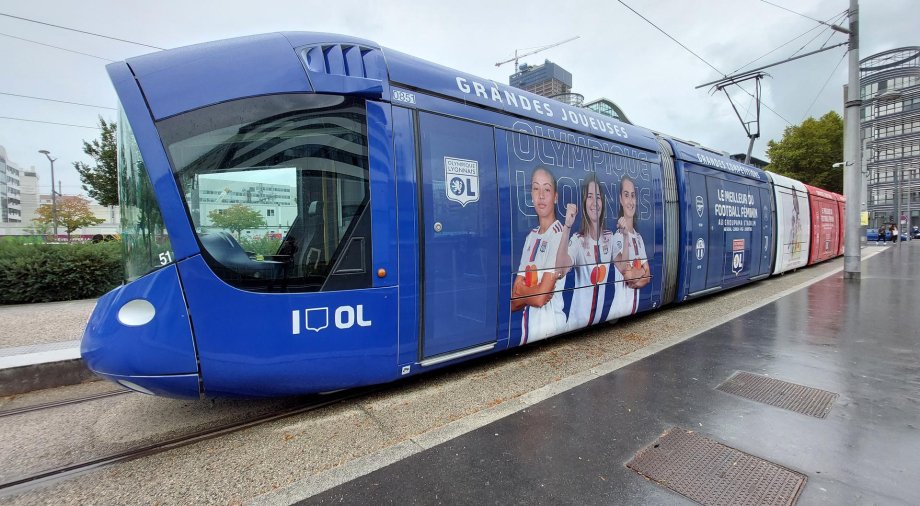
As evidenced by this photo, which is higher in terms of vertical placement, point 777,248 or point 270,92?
point 270,92

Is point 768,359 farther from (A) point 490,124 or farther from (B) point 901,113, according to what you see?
(B) point 901,113

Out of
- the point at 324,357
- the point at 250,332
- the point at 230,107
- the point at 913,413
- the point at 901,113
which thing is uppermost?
the point at 901,113

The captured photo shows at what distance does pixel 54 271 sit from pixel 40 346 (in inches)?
154

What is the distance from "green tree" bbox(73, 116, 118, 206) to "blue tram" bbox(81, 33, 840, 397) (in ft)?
48.3

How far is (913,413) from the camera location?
11.5 feet

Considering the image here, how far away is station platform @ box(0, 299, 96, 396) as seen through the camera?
4.21 meters

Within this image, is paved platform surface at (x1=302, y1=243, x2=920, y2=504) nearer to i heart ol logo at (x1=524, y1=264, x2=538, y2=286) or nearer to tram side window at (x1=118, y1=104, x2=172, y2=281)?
i heart ol logo at (x1=524, y1=264, x2=538, y2=286)

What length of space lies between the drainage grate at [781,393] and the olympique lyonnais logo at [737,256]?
20.2ft

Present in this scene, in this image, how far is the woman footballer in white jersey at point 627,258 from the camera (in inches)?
238

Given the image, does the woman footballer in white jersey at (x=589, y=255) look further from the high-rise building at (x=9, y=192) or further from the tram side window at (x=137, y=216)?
the high-rise building at (x=9, y=192)

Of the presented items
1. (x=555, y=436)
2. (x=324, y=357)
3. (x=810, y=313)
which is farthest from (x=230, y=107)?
(x=810, y=313)

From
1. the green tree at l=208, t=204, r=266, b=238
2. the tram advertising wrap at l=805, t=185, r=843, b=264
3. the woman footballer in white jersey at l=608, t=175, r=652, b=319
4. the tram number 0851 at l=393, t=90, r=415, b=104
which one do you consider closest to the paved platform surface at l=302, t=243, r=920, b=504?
the woman footballer in white jersey at l=608, t=175, r=652, b=319

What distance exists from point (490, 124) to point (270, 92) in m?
2.16

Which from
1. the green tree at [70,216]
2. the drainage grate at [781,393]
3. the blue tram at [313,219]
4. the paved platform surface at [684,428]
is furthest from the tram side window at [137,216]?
the green tree at [70,216]
